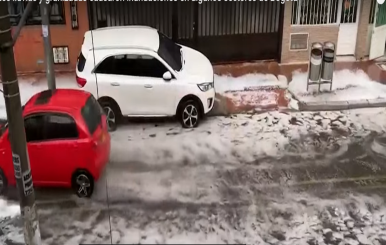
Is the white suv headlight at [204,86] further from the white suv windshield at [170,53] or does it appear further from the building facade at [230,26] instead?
the building facade at [230,26]

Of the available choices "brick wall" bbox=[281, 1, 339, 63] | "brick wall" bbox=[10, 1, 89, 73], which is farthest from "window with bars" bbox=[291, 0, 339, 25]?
"brick wall" bbox=[10, 1, 89, 73]

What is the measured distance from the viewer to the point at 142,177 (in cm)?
1045

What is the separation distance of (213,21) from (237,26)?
1.96 ft

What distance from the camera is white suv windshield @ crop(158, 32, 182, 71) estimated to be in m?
11.8

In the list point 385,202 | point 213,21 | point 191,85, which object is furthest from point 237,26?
point 385,202

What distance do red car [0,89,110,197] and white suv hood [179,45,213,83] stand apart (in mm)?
2647

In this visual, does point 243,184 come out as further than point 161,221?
Yes

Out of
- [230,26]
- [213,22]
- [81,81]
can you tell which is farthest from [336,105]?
[81,81]

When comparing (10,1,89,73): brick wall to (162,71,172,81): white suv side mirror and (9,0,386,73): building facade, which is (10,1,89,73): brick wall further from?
(162,71,172,81): white suv side mirror

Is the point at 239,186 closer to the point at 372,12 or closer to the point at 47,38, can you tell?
the point at 47,38

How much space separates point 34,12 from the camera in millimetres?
13742

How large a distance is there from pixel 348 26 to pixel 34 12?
24.5 feet

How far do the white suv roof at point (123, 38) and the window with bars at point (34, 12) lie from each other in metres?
1.68

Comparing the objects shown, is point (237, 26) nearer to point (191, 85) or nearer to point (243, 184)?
point (191, 85)
